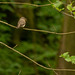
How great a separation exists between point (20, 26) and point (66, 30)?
4.60 feet

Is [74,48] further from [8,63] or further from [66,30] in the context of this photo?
[8,63]

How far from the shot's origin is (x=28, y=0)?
7570 millimetres

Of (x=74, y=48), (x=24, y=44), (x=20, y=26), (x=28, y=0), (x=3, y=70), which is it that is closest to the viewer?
(x=20, y=26)

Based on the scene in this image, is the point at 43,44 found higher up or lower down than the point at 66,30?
lower down

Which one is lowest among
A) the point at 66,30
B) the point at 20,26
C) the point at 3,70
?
the point at 3,70

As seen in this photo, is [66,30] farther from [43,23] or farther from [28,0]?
[43,23]

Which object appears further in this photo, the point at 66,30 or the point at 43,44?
the point at 43,44

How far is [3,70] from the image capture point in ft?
22.3

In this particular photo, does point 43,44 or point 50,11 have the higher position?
point 50,11

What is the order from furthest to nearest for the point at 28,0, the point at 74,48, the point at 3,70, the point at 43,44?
the point at 43,44, the point at 28,0, the point at 3,70, the point at 74,48

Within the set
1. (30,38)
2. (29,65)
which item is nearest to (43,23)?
(30,38)

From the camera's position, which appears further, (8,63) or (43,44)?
(43,44)

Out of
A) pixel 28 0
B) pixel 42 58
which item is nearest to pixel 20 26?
pixel 28 0

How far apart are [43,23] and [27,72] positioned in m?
1.43
